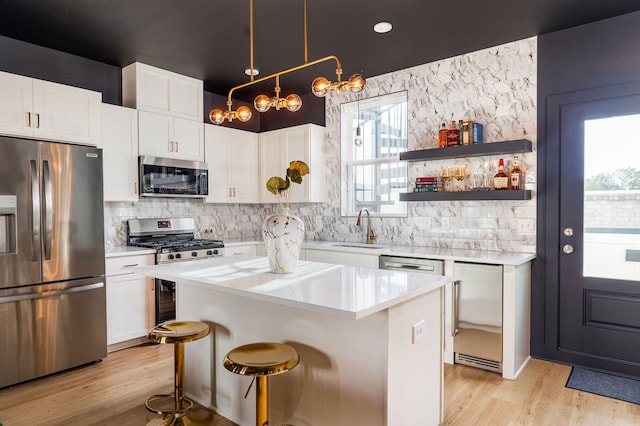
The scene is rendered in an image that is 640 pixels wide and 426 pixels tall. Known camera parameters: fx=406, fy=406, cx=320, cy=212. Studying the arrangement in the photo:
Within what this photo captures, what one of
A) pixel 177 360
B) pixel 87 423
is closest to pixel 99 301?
pixel 87 423

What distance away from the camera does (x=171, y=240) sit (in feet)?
14.9

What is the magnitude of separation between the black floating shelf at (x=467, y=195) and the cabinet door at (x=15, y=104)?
3257 millimetres

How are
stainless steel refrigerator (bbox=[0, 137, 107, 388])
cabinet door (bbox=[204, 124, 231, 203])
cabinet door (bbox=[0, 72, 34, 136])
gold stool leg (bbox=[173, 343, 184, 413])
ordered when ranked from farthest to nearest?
1. cabinet door (bbox=[204, 124, 231, 203])
2. cabinet door (bbox=[0, 72, 34, 136])
3. stainless steel refrigerator (bbox=[0, 137, 107, 388])
4. gold stool leg (bbox=[173, 343, 184, 413])

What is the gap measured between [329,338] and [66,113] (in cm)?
289

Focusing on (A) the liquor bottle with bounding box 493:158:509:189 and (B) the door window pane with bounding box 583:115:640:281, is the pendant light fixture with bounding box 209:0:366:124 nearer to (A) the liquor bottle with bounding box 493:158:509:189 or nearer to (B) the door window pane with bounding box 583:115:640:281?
(A) the liquor bottle with bounding box 493:158:509:189

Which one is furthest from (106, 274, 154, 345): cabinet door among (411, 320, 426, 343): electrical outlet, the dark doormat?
the dark doormat

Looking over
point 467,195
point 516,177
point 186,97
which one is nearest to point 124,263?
point 186,97

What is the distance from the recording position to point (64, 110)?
131 inches

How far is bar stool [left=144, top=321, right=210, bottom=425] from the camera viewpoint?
7.25 ft

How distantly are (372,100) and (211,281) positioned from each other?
10.4 ft

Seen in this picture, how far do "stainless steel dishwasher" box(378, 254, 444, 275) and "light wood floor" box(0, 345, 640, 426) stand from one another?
789 mm

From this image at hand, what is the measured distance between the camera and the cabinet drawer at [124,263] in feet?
11.7

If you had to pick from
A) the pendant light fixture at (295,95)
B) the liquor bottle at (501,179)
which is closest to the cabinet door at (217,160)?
the pendant light fixture at (295,95)

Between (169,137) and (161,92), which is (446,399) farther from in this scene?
(161,92)
